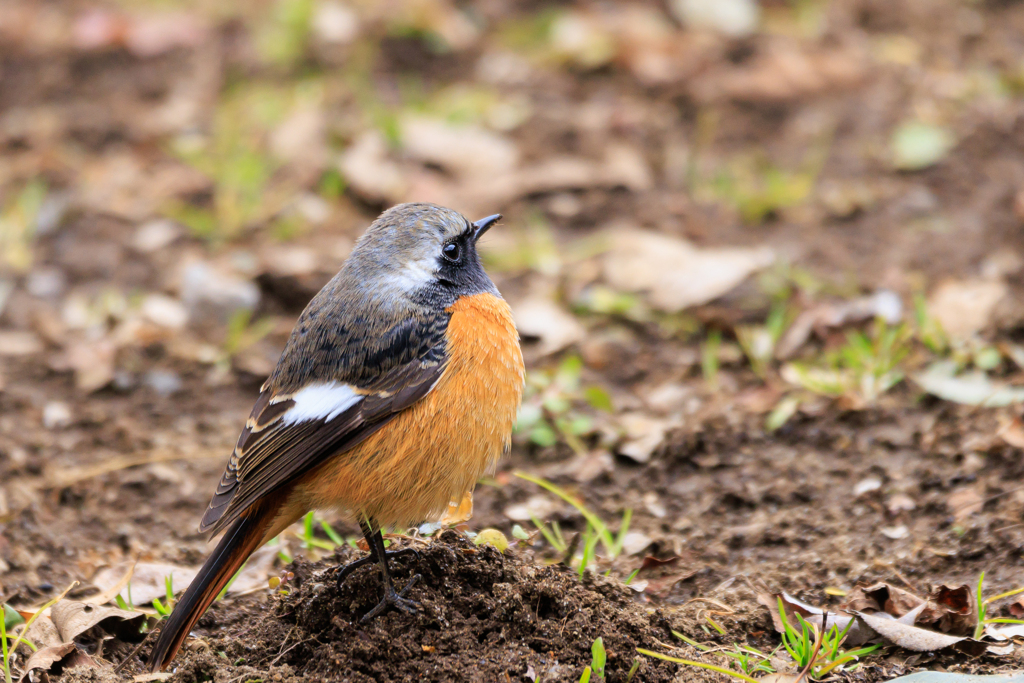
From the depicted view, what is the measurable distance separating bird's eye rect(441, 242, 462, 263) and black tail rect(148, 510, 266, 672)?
4.61 feet

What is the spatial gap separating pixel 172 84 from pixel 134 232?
231 cm

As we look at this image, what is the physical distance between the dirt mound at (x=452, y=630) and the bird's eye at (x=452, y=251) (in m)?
1.23

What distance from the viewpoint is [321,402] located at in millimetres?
3783

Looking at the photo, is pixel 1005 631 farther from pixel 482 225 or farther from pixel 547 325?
pixel 547 325

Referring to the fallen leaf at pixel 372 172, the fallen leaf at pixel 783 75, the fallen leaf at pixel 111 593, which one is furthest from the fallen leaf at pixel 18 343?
the fallen leaf at pixel 783 75

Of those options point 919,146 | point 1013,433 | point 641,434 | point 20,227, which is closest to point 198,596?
point 641,434

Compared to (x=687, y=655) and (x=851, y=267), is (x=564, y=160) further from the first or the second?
(x=687, y=655)

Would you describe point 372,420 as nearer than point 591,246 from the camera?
Yes

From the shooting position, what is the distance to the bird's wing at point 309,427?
3.62 meters

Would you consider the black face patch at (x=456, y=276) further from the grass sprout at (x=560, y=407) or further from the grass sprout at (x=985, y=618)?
the grass sprout at (x=985, y=618)

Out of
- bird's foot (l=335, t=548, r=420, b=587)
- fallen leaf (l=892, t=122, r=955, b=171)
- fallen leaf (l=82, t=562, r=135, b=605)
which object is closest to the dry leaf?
fallen leaf (l=82, t=562, r=135, b=605)

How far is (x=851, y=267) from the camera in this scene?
641 centimetres

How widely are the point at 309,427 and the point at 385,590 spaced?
25.9 inches

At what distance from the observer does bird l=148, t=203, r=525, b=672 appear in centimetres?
361
